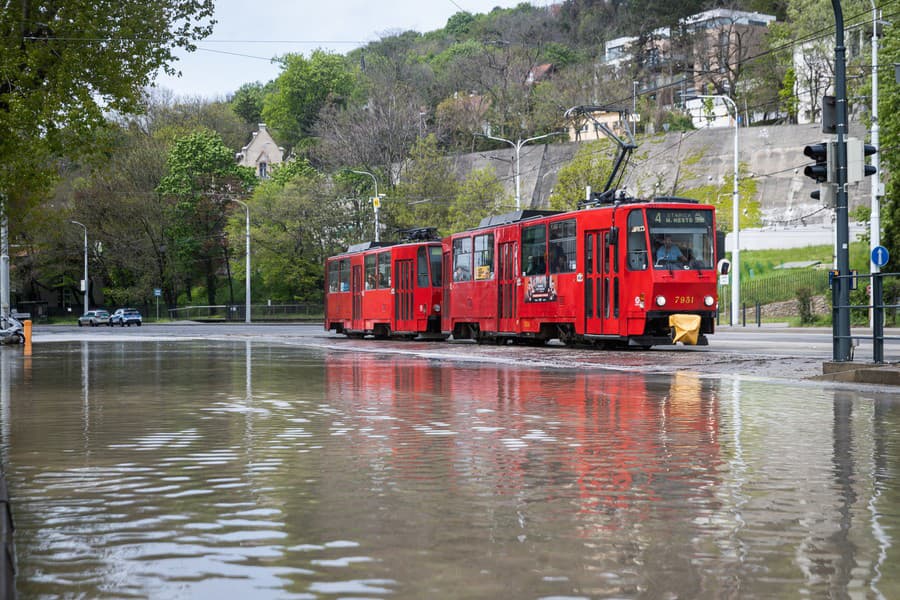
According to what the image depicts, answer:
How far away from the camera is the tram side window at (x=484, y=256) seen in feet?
121

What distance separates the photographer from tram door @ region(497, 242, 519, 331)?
115ft

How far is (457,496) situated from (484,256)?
97.6ft

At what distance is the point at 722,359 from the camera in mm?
24406

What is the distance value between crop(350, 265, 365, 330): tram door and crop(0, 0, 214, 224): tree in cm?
1815

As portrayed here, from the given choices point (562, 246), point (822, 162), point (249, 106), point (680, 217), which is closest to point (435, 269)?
point (562, 246)

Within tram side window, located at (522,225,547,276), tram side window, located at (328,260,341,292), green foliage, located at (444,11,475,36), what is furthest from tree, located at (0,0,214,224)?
green foliage, located at (444,11,475,36)

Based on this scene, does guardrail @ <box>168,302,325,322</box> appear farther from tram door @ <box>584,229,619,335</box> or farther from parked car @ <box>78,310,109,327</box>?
tram door @ <box>584,229,619,335</box>

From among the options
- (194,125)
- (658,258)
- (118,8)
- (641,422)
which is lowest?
(641,422)

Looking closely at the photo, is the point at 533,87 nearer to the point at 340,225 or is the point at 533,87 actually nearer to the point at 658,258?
the point at 340,225

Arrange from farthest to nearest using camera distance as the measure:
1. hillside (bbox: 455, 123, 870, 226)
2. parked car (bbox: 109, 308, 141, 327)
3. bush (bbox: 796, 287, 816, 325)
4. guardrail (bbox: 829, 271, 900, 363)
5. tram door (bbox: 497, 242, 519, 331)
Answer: parked car (bbox: 109, 308, 141, 327) < hillside (bbox: 455, 123, 870, 226) < bush (bbox: 796, 287, 816, 325) < tram door (bbox: 497, 242, 519, 331) < guardrail (bbox: 829, 271, 900, 363)

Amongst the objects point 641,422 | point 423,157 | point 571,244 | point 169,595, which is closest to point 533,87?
point 423,157

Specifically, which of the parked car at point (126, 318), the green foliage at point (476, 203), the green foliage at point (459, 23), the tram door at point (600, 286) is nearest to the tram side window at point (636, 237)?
the tram door at point (600, 286)

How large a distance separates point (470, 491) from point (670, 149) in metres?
85.5

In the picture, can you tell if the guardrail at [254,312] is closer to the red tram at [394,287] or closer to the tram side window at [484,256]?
the red tram at [394,287]
